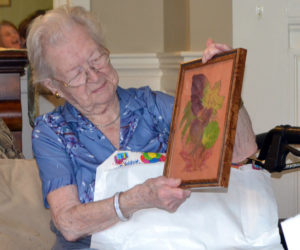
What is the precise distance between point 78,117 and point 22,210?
339 mm

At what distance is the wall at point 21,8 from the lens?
349 cm

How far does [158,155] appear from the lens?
1812mm

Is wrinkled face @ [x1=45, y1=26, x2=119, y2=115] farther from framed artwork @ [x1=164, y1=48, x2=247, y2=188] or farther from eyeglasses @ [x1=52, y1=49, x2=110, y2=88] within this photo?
framed artwork @ [x1=164, y1=48, x2=247, y2=188]

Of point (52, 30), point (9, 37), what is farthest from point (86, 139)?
point (9, 37)

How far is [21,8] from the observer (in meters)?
3.50

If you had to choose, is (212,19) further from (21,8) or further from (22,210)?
(22,210)

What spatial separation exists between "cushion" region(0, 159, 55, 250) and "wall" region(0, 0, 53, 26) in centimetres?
151

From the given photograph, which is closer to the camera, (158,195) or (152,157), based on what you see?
(158,195)

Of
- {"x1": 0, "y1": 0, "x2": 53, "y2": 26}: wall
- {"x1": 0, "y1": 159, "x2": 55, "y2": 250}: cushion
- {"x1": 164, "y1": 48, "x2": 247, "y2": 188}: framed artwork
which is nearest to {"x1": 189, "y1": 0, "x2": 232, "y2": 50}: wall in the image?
{"x1": 0, "y1": 0, "x2": 53, "y2": 26}: wall

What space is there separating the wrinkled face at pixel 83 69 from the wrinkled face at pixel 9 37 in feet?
5.25

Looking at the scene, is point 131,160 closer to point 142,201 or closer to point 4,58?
point 142,201

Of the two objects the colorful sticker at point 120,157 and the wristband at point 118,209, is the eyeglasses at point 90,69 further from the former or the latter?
the wristband at point 118,209

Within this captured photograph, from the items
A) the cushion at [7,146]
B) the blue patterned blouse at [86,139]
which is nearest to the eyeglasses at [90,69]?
the blue patterned blouse at [86,139]

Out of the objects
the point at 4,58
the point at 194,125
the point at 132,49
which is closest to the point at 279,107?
the point at 132,49
